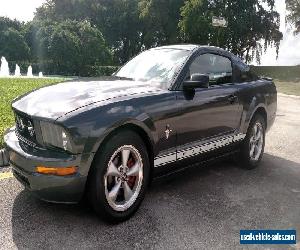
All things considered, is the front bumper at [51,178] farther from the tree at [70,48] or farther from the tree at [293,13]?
the tree at [293,13]

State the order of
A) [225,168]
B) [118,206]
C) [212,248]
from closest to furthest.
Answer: [212,248], [118,206], [225,168]

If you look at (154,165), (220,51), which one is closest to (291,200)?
(154,165)

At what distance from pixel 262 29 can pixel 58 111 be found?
41049mm

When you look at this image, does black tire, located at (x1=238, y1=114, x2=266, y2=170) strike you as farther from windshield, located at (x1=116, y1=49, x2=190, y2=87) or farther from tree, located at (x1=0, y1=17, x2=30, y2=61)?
tree, located at (x1=0, y1=17, x2=30, y2=61)

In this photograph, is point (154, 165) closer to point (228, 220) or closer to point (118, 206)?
point (118, 206)

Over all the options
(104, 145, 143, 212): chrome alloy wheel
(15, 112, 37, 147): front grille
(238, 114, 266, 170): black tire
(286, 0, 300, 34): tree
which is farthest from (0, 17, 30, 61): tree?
(104, 145, 143, 212): chrome alloy wheel

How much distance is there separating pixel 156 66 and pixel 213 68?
80 cm

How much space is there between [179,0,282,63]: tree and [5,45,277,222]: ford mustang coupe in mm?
34662

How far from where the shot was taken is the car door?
4.35 meters

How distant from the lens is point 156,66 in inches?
189

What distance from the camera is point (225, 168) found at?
5.76 meters

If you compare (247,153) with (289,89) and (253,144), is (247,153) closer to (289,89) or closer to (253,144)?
(253,144)

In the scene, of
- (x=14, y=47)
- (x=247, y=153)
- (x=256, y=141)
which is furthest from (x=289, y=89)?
(x=14, y=47)

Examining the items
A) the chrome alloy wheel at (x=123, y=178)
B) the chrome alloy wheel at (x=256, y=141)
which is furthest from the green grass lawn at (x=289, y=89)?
the chrome alloy wheel at (x=123, y=178)
